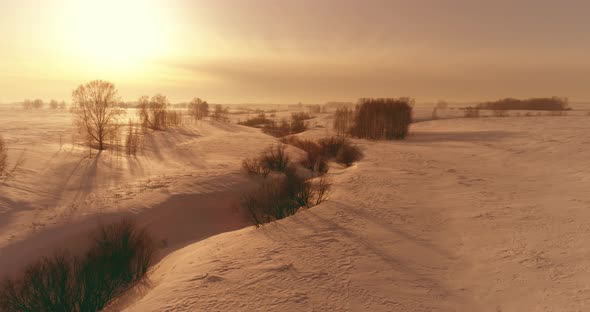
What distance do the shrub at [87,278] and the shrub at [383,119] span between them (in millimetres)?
25010

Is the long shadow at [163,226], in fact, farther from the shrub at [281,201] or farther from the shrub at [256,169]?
the shrub at [256,169]

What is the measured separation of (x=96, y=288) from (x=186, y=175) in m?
8.25

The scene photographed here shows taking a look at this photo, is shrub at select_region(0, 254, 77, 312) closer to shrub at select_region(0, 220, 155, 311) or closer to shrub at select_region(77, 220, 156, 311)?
shrub at select_region(0, 220, 155, 311)

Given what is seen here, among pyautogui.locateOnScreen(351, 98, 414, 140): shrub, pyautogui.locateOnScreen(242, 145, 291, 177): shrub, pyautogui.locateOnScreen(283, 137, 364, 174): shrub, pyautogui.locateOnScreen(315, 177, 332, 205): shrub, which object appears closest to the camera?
pyautogui.locateOnScreen(315, 177, 332, 205): shrub

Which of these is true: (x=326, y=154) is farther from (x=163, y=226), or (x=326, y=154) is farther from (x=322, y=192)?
(x=163, y=226)

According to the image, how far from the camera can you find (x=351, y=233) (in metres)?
6.62

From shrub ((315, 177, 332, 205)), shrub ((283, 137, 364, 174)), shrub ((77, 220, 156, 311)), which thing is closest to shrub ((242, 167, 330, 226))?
shrub ((315, 177, 332, 205))

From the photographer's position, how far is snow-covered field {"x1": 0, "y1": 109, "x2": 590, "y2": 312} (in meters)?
4.43

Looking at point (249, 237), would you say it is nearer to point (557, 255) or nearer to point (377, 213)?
point (377, 213)

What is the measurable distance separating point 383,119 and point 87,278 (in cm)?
2742

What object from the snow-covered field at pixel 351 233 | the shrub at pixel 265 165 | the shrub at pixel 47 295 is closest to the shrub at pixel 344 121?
the shrub at pixel 265 165

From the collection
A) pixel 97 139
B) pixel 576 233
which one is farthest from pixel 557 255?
pixel 97 139

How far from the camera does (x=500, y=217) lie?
23.5 ft

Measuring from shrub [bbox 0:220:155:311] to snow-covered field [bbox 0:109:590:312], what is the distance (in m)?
0.48
